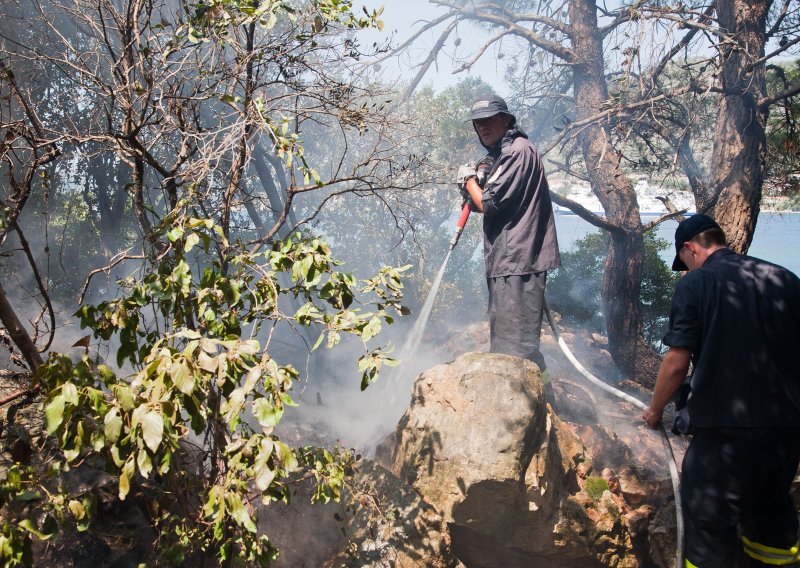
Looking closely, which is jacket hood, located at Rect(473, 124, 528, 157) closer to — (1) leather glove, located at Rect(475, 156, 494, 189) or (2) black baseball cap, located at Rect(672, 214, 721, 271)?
(1) leather glove, located at Rect(475, 156, 494, 189)

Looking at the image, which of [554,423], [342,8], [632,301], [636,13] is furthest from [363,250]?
[342,8]

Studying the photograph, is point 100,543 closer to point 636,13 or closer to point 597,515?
point 597,515

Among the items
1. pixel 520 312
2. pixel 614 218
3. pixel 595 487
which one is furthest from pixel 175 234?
pixel 614 218

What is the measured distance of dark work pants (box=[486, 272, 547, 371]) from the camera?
14.5ft

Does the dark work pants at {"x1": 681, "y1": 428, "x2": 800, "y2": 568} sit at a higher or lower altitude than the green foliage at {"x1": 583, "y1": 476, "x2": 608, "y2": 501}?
higher

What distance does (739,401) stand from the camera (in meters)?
2.82

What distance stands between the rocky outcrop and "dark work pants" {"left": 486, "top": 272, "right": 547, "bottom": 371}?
0.50 metres

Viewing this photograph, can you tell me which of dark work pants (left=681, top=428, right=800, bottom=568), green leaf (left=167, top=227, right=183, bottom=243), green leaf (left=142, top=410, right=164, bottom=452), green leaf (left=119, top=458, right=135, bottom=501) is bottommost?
dark work pants (left=681, top=428, right=800, bottom=568)

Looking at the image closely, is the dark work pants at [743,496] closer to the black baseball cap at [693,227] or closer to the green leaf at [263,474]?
the black baseball cap at [693,227]

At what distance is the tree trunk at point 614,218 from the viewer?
24.3ft

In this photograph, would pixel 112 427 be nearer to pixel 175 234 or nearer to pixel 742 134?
pixel 175 234

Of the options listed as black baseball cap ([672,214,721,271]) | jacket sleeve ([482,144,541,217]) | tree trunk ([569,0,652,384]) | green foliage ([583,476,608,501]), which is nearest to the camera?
black baseball cap ([672,214,721,271])

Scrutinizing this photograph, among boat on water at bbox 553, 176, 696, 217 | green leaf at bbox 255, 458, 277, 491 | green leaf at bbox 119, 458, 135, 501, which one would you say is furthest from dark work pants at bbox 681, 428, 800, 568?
boat on water at bbox 553, 176, 696, 217

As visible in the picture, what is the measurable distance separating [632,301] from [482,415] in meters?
4.82
